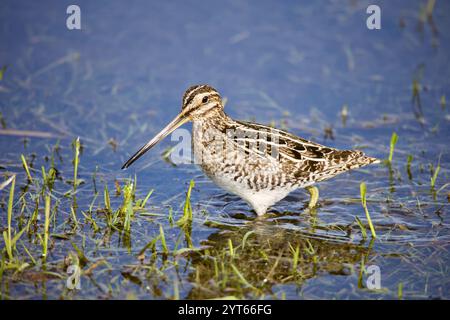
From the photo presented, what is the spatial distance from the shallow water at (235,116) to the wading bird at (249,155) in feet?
1.31

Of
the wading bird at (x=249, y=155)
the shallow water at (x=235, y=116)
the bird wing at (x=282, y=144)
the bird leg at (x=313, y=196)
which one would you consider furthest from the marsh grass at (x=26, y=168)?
the bird leg at (x=313, y=196)

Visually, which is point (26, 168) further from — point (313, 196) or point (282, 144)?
point (313, 196)

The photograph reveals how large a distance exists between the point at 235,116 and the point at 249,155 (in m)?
2.78

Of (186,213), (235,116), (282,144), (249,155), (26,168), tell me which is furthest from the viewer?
(235,116)

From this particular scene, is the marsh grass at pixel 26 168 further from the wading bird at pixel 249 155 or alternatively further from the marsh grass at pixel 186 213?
the marsh grass at pixel 186 213

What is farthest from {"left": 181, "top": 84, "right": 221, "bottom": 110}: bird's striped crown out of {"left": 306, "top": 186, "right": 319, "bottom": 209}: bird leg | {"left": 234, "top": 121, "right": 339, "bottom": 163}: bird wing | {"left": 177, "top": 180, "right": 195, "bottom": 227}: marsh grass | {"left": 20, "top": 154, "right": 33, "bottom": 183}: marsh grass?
{"left": 20, "top": 154, "right": 33, "bottom": 183}: marsh grass

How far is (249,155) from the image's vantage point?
732cm

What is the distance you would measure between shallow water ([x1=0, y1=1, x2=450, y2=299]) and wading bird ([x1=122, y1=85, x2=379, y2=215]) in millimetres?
401

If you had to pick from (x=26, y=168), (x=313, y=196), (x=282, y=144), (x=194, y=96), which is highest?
(x=194, y=96)

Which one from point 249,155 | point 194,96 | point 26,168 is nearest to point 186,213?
point 249,155

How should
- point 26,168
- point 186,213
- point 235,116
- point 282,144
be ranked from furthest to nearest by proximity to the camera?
1. point 235,116
2. point 26,168
3. point 282,144
4. point 186,213

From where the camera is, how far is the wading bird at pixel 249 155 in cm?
730

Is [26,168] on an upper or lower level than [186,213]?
upper
